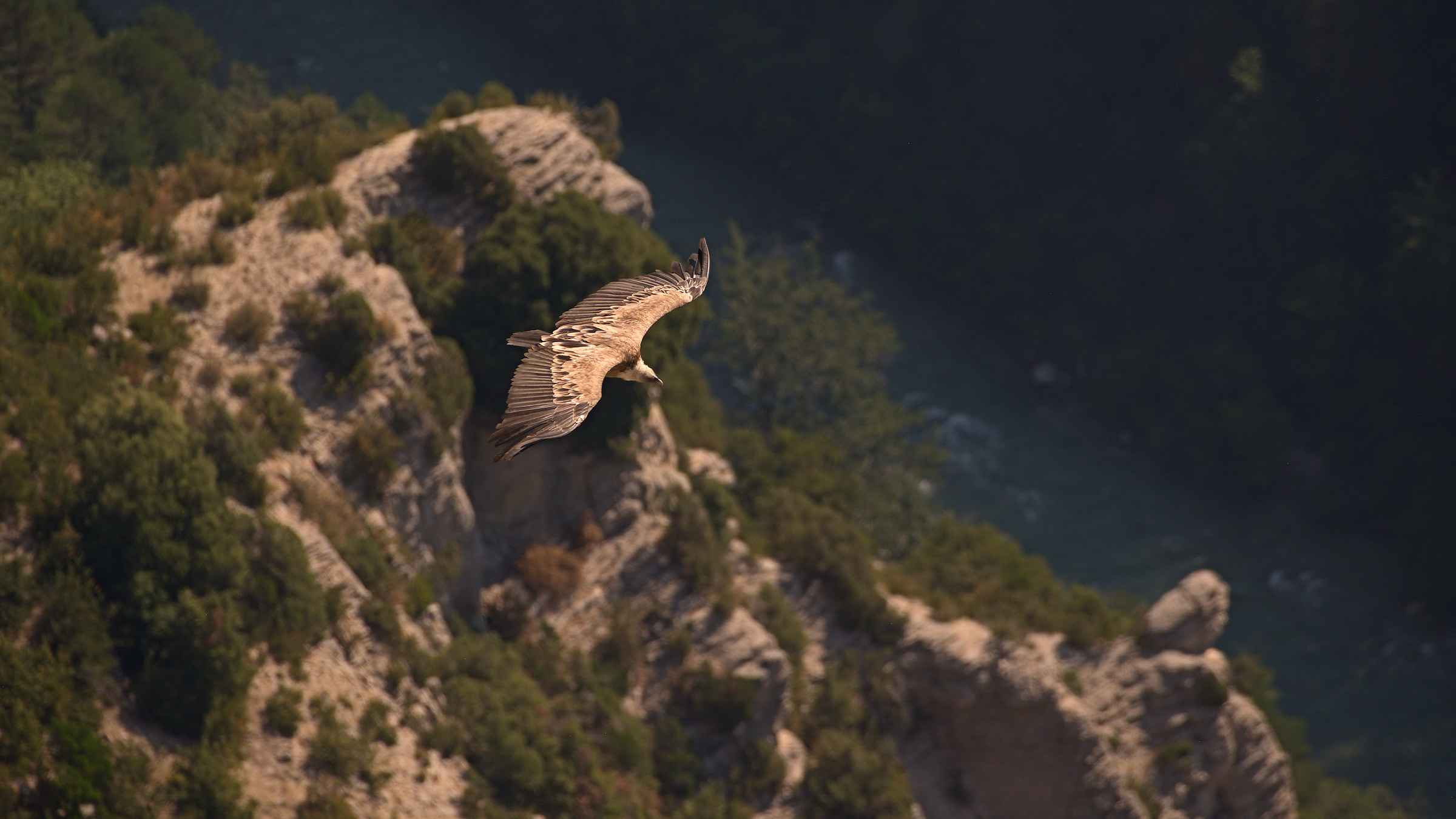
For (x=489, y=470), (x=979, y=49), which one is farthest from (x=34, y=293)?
(x=979, y=49)

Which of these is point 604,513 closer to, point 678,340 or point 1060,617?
point 678,340

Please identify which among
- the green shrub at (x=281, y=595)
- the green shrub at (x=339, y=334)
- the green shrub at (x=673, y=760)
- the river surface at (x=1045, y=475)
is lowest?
the river surface at (x=1045, y=475)

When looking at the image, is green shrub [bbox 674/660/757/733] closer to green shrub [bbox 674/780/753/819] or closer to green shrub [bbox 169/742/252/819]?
green shrub [bbox 674/780/753/819]

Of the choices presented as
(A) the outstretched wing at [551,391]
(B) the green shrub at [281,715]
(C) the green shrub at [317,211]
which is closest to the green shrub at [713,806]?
(B) the green shrub at [281,715]

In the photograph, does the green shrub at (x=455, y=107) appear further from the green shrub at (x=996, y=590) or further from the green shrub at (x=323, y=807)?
the green shrub at (x=323, y=807)

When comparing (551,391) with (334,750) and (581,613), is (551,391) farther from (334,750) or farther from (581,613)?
(581,613)

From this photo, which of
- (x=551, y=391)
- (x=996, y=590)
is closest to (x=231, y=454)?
(x=551, y=391)

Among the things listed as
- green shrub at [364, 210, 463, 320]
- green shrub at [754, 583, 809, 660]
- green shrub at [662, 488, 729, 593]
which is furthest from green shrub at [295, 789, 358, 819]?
green shrub at [754, 583, 809, 660]

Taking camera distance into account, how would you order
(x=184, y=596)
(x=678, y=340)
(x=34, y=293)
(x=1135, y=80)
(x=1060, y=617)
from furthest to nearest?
(x=1135, y=80), (x=1060, y=617), (x=678, y=340), (x=34, y=293), (x=184, y=596)
